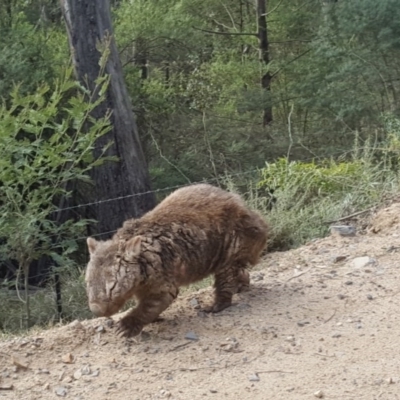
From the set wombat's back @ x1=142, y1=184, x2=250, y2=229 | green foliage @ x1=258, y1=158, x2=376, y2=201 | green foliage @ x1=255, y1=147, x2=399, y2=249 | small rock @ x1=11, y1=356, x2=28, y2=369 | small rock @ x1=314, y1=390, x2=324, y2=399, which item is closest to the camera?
small rock @ x1=314, y1=390, x2=324, y2=399

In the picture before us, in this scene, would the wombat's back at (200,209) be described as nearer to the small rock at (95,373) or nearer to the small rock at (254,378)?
the small rock at (95,373)

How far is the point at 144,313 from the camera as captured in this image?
553cm

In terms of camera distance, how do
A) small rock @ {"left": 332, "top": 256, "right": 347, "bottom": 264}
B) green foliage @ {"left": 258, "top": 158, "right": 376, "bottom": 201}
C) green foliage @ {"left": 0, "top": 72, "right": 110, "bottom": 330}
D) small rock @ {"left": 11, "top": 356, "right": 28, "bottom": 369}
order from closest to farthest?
small rock @ {"left": 11, "top": 356, "right": 28, "bottom": 369}
small rock @ {"left": 332, "top": 256, "right": 347, "bottom": 264}
green foliage @ {"left": 0, "top": 72, "right": 110, "bottom": 330}
green foliage @ {"left": 258, "top": 158, "right": 376, "bottom": 201}

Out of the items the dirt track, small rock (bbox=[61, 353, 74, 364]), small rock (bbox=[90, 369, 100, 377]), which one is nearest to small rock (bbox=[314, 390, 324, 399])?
the dirt track

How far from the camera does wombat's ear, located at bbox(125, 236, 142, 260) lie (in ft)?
17.9

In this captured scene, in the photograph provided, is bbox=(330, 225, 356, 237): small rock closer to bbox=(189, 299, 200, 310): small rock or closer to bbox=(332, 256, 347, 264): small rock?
bbox=(332, 256, 347, 264): small rock

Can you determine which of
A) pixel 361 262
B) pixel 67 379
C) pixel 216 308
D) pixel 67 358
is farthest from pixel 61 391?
pixel 361 262

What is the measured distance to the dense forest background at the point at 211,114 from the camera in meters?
7.98

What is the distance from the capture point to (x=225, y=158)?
16062 mm

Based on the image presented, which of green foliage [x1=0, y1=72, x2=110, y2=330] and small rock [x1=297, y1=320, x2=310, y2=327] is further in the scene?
green foliage [x1=0, y1=72, x2=110, y2=330]

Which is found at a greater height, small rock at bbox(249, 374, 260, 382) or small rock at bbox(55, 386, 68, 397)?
small rock at bbox(55, 386, 68, 397)

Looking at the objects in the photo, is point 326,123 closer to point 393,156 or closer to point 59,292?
point 393,156

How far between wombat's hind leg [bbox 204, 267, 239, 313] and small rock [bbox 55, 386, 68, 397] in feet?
4.10

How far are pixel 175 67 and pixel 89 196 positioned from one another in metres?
7.84
